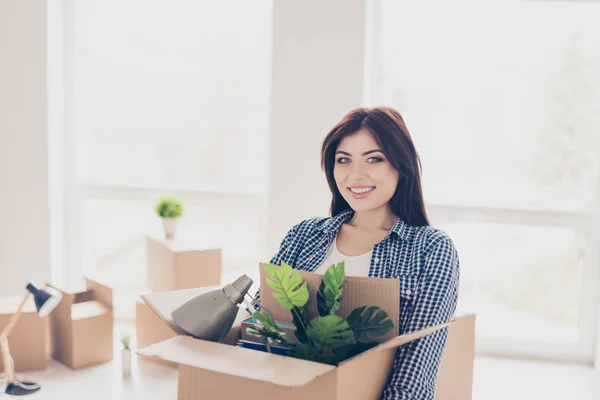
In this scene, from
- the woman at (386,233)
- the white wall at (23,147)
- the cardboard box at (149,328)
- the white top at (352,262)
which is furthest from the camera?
the white wall at (23,147)

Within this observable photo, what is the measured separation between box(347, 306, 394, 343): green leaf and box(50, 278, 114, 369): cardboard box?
1.58 metres

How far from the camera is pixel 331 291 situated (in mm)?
1206

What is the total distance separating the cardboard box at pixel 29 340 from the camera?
7.90ft

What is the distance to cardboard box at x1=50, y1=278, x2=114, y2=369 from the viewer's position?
2473 mm

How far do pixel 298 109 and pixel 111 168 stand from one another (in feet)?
3.45

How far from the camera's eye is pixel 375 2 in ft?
9.45

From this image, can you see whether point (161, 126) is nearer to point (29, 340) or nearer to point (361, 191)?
point (29, 340)

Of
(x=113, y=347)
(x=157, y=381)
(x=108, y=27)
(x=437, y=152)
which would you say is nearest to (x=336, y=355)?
(x=157, y=381)

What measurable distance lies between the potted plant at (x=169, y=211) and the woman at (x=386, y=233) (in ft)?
3.63

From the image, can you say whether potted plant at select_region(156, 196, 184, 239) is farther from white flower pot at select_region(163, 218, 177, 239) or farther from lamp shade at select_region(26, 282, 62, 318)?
lamp shade at select_region(26, 282, 62, 318)

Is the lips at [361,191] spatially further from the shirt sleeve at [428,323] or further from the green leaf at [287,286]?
the green leaf at [287,286]

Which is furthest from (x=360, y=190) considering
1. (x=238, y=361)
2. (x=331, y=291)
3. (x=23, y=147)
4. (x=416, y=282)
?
(x=23, y=147)

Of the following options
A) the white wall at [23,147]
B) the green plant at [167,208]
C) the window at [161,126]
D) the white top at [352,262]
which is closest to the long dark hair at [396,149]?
the white top at [352,262]

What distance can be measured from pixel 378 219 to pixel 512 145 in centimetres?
139
